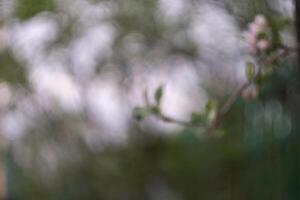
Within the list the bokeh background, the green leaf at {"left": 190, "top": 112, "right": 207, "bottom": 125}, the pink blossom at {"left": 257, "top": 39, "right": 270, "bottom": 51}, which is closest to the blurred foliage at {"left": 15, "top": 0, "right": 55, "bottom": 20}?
the bokeh background

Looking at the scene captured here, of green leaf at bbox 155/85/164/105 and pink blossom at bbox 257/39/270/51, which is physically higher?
pink blossom at bbox 257/39/270/51

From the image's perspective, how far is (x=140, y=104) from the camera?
3717mm

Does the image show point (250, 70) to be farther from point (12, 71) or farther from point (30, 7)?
point (12, 71)

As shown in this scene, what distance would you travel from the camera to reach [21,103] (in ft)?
12.8

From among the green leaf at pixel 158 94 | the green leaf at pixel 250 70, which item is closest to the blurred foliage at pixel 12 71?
the green leaf at pixel 158 94

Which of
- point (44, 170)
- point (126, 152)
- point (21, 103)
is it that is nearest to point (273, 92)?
point (21, 103)

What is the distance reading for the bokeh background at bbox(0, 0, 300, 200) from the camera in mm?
2566

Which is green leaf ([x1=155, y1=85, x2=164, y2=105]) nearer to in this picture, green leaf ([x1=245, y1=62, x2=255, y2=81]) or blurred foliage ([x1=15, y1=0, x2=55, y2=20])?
green leaf ([x1=245, y1=62, x2=255, y2=81])

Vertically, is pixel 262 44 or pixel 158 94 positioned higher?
pixel 262 44

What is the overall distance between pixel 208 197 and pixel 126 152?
746 mm

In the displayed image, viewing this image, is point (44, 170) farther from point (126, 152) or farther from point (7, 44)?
point (7, 44)

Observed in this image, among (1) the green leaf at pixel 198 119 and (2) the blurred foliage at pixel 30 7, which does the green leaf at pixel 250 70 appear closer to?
(1) the green leaf at pixel 198 119

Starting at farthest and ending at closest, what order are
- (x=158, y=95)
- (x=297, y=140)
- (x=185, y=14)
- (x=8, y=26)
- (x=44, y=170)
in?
(x=44, y=170), (x=8, y=26), (x=185, y=14), (x=297, y=140), (x=158, y=95)

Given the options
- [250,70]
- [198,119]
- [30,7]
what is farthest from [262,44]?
[30,7]
